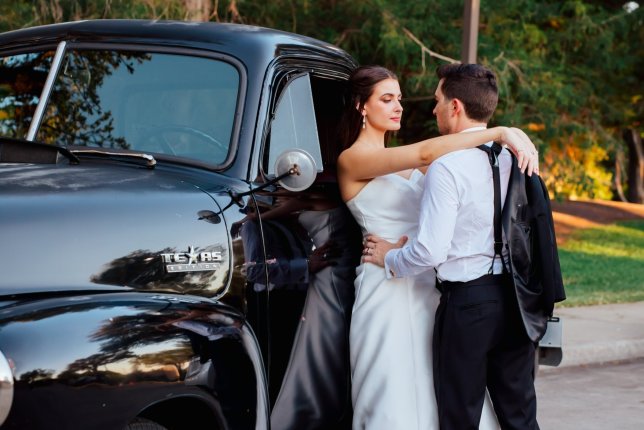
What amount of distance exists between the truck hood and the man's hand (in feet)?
2.82

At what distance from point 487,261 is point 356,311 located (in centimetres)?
58

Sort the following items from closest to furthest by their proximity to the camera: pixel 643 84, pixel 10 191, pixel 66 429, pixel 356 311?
pixel 66 429
pixel 10 191
pixel 356 311
pixel 643 84

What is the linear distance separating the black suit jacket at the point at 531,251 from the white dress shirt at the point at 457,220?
0.07 metres

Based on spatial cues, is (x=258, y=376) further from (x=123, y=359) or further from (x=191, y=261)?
(x=123, y=359)

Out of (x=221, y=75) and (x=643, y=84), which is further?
(x=643, y=84)

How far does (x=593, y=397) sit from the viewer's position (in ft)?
25.1

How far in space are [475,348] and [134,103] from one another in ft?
5.35

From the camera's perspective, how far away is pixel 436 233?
13.4 ft

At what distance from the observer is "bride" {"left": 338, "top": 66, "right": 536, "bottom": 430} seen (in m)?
4.34

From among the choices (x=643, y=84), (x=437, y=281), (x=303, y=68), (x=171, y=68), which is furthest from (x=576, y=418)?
(x=643, y=84)

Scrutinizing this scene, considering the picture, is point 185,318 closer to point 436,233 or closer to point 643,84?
point 436,233

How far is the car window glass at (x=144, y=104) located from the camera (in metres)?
4.09

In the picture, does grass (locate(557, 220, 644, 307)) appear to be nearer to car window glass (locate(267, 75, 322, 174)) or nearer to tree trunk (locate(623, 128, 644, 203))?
car window glass (locate(267, 75, 322, 174))

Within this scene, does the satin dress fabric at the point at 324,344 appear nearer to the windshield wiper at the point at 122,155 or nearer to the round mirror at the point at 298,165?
the round mirror at the point at 298,165
